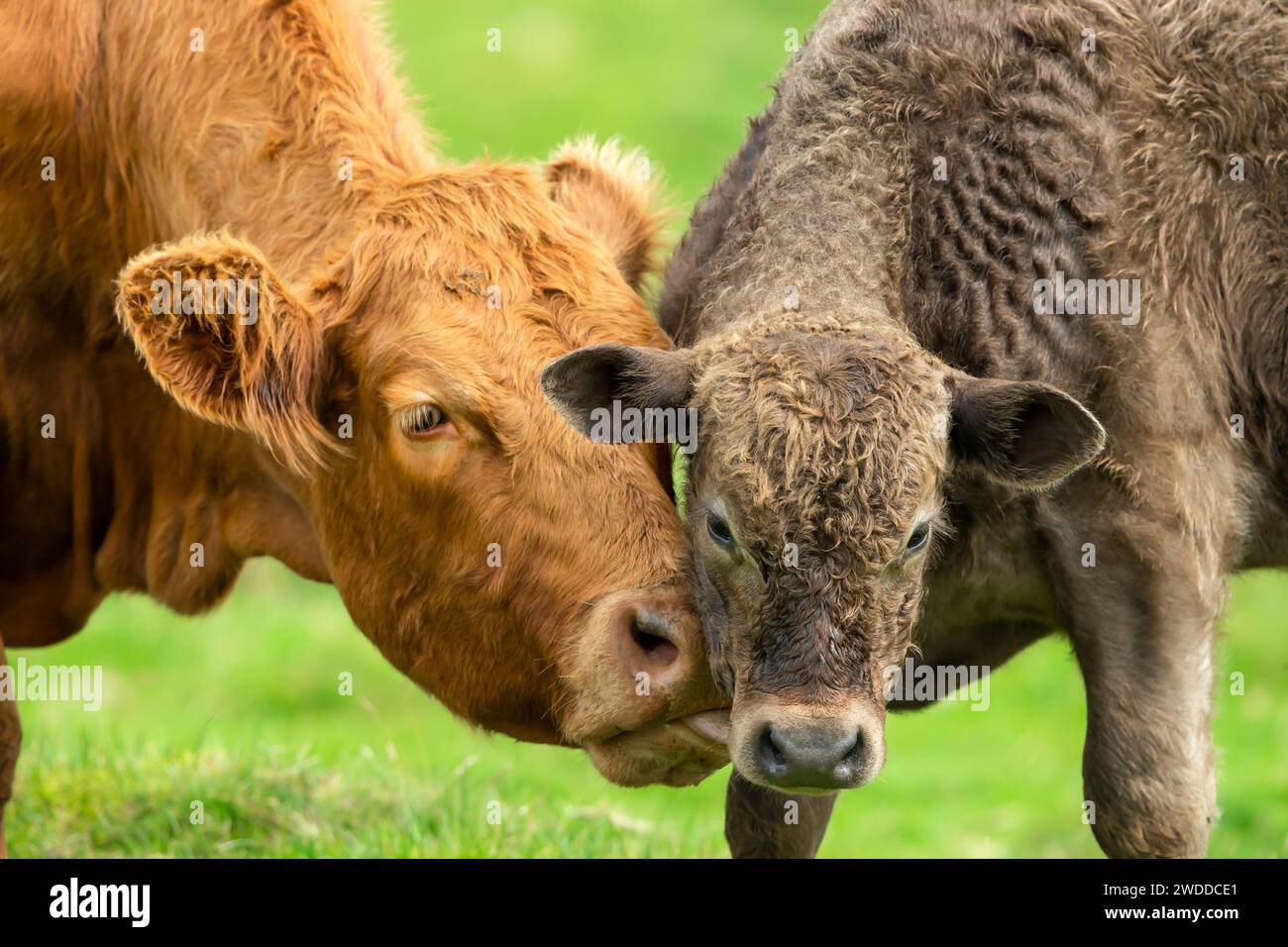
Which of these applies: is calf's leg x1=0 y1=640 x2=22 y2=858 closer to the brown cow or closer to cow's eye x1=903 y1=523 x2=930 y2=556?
the brown cow

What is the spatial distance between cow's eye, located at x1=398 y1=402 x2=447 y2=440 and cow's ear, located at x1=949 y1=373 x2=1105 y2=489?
4.99ft

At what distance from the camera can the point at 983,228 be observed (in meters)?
6.06

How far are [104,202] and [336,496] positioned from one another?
1.56 meters

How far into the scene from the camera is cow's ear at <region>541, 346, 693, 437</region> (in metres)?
5.30

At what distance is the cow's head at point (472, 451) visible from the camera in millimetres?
5348

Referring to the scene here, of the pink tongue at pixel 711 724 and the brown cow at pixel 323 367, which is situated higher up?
the brown cow at pixel 323 367

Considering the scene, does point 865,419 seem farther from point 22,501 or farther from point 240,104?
point 22,501

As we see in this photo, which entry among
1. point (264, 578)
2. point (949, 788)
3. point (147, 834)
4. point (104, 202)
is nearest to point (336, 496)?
point (104, 202)

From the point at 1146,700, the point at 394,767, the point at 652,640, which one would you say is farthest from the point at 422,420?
the point at 394,767

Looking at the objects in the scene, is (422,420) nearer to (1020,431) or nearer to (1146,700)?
(1020,431)

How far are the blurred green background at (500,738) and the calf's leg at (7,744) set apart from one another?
18.2 inches

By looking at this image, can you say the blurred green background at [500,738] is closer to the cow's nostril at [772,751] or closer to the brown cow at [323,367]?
the brown cow at [323,367]

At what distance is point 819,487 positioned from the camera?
16.4 feet
